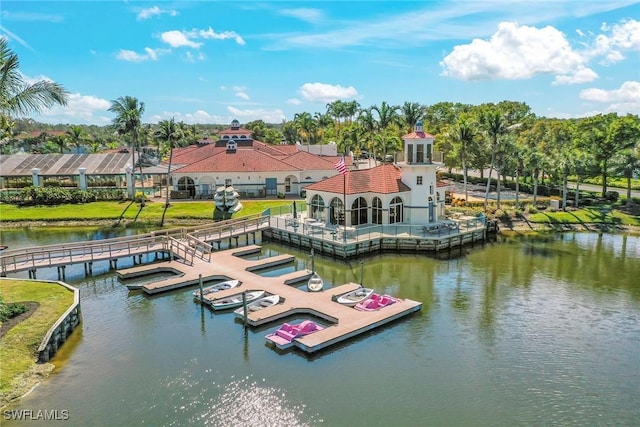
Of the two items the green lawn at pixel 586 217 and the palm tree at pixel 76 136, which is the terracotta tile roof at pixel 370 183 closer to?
the green lawn at pixel 586 217

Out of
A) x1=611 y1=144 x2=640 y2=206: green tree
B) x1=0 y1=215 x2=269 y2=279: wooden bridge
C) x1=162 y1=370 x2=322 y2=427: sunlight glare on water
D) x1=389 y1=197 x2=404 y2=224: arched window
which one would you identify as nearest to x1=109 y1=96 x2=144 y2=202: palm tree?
x1=0 y1=215 x2=269 y2=279: wooden bridge

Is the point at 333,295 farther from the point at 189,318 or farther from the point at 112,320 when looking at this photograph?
the point at 112,320

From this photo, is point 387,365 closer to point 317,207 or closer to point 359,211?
point 359,211

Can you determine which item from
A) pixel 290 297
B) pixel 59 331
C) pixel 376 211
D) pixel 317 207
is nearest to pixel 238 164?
pixel 317 207

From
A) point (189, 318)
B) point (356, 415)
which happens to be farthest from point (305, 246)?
point (356, 415)

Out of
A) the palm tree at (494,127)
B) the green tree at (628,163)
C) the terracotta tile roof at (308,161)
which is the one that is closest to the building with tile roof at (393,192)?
the palm tree at (494,127)
